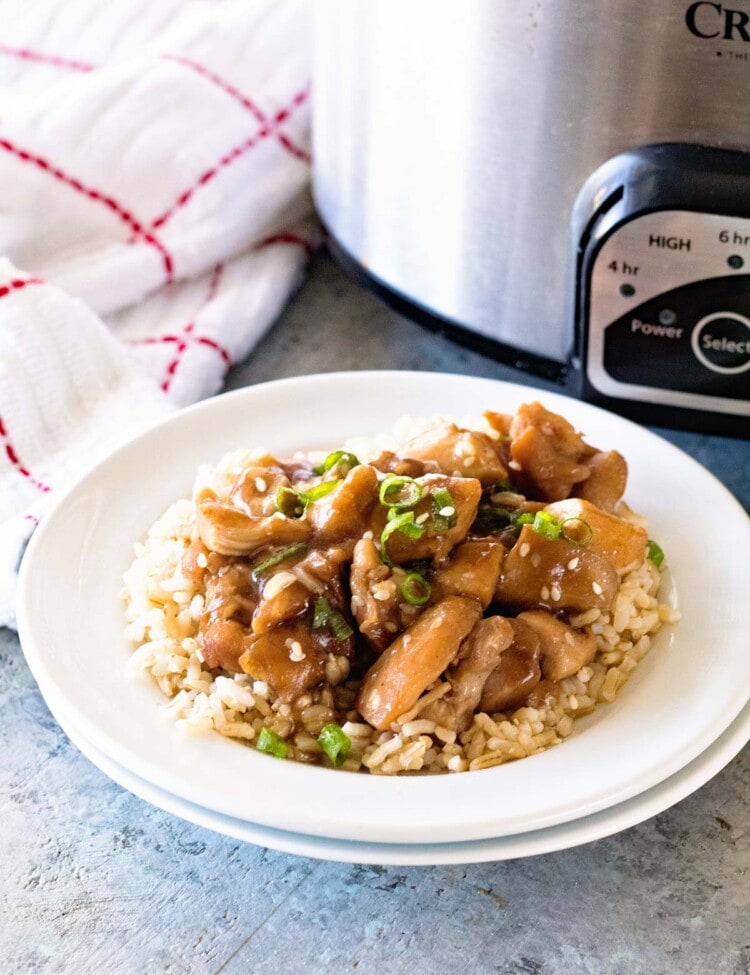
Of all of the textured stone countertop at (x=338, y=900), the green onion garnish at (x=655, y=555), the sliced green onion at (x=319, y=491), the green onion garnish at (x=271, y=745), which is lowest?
the textured stone countertop at (x=338, y=900)

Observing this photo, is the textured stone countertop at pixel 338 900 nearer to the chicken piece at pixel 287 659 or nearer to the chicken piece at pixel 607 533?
the chicken piece at pixel 287 659

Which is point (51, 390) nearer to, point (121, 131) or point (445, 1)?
point (121, 131)

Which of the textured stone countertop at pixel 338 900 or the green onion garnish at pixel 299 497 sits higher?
the green onion garnish at pixel 299 497

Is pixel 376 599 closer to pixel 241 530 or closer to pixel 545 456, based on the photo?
pixel 241 530

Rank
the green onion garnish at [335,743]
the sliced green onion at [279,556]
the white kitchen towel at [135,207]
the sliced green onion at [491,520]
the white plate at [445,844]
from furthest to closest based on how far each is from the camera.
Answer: the white kitchen towel at [135,207] < the sliced green onion at [491,520] < the sliced green onion at [279,556] < the green onion garnish at [335,743] < the white plate at [445,844]

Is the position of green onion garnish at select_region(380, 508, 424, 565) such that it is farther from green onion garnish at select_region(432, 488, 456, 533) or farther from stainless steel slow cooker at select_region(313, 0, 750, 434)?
stainless steel slow cooker at select_region(313, 0, 750, 434)

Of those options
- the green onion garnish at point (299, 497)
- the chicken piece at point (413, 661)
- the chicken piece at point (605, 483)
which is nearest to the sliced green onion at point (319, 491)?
the green onion garnish at point (299, 497)

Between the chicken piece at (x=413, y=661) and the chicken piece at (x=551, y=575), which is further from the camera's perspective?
the chicken piece at (x=551, y=575)
